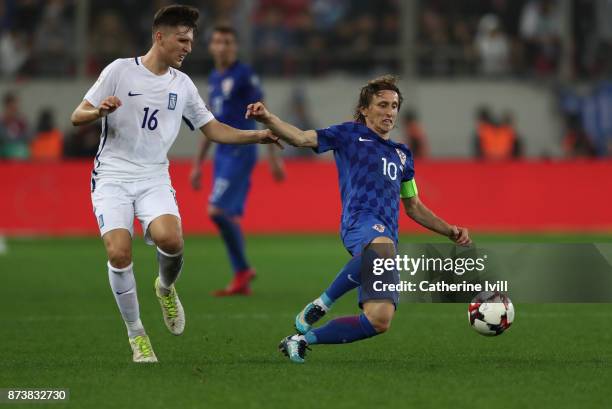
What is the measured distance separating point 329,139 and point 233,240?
4.50 meters

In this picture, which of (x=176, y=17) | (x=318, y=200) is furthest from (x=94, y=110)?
(x=318, y=200)

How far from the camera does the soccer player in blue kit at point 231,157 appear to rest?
11.5 metres

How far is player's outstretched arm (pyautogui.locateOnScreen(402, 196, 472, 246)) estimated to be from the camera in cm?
725

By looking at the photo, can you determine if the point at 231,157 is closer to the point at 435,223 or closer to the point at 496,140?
the point at 435,223

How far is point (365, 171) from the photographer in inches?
286

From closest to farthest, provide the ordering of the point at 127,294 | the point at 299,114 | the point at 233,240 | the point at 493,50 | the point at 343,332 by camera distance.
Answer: the point at 343,332 < the point at 127,294 < the point at 233,240 < the point at 299,114 < the point at 493,50

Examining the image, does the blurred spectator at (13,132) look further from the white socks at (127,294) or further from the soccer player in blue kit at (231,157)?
the white socks at (127,294)

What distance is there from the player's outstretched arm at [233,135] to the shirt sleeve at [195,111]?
0.04 m

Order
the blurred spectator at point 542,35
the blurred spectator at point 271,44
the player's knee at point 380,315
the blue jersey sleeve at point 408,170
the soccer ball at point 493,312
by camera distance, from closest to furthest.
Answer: the player's knee at point 380,315 → the soccer ball at point 493,312 → the blue jersey sleeve at point 408,170 → the blurred spectator at point 271,44 → the blurred spectator at point 542,35

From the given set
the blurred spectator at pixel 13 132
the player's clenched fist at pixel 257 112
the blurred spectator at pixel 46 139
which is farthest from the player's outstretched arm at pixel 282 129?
the blurred spectator at pixel 13 132

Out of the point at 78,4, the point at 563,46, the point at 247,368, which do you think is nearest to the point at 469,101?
the point at 563,46

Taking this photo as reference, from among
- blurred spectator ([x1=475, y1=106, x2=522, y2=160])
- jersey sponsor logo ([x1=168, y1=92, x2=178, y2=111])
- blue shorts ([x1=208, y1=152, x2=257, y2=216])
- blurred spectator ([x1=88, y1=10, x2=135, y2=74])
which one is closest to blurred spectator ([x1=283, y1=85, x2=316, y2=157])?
blurred spectator ([x1=475, y1=106, x2=522, y2=160])

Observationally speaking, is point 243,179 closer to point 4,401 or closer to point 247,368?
point 247,368

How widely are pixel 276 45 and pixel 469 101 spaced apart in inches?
155
